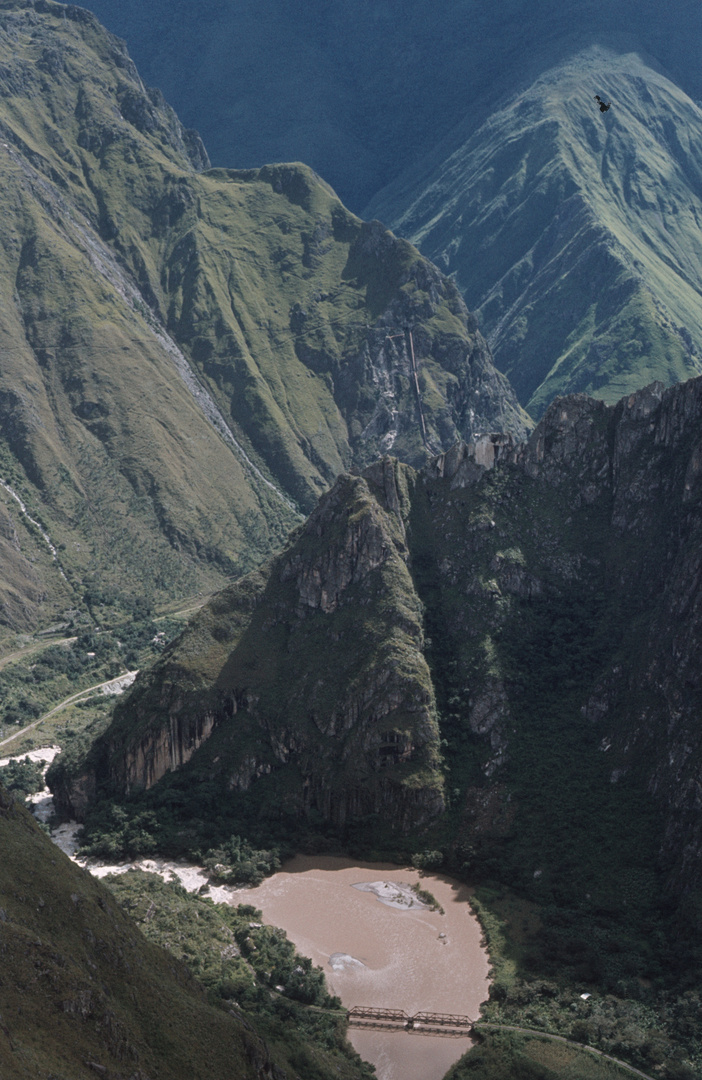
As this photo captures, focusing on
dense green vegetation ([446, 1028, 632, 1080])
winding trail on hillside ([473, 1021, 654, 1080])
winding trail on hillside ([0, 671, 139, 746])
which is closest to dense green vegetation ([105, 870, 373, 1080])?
dense green vegetation ([446, 1028, 632, 1080])

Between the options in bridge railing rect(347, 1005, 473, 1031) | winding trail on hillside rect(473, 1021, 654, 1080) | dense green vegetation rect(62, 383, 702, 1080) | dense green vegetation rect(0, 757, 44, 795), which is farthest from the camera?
dense green vegetation rect(0, 757, 44, 795)

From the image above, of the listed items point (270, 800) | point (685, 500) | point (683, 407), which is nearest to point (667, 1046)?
point (270, 800)

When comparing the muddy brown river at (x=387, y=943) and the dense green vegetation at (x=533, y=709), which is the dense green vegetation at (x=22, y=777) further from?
the muddy brown river at (x=387, y=943)

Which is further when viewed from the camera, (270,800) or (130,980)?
(270,800)

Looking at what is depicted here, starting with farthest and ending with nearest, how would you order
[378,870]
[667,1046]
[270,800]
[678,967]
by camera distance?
[270,800]
[378,870]
[678,967]
[667,1046]

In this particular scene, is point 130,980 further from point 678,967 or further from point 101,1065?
point 678,967

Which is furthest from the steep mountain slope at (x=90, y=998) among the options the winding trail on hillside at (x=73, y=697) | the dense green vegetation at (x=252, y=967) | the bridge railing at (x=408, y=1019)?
the winding trail on hillside at (x=73, y=697)

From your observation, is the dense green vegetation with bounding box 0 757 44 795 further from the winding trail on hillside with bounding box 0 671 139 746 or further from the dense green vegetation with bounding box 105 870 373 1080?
the dense green vegetation with bounding box 105 870 373 1080
